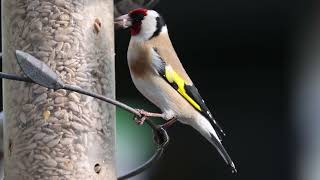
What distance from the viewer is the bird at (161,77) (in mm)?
3967

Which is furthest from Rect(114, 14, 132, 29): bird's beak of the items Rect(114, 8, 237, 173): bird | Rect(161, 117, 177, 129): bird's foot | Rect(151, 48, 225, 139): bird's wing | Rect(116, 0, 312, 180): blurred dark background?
Rect(116, 0, 312, 180): blurred dark background

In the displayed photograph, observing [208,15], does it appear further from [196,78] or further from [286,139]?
[286,139]

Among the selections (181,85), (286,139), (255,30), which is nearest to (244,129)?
(286,139)

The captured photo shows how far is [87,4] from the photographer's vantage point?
11.2 ft

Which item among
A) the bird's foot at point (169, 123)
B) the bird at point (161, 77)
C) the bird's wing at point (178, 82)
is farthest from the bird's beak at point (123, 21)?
the bird's foot at point (169, 123)

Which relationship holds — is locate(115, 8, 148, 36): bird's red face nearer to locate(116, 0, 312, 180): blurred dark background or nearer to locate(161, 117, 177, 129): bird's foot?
locate(161, 117, 177, 129): bird's foot

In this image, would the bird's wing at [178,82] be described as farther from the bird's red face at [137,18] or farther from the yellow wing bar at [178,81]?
the bird's red face at [137,18]

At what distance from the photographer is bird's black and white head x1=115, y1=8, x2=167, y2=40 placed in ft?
13.1

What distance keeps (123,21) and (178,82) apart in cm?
38

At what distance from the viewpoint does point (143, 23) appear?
407cm

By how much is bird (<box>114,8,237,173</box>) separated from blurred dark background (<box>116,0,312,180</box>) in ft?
12.9

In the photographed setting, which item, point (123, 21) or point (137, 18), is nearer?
point (123, 21)

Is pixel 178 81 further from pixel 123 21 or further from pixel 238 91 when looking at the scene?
pixel 238 91

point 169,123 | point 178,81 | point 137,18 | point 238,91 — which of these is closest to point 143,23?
point 137,18
